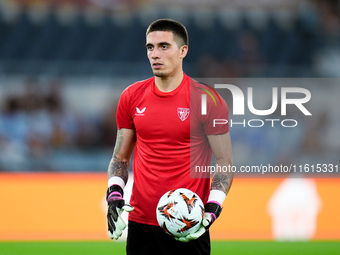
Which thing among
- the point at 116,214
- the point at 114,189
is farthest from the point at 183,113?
the point at 116,214

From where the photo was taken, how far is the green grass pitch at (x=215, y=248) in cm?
751

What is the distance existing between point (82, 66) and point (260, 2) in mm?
5209

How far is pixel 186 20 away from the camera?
1448 cm

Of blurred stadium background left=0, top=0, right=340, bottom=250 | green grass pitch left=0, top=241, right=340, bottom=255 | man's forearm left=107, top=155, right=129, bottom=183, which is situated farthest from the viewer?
blurred stadium background left=0, top=0, right=340, bottom=250

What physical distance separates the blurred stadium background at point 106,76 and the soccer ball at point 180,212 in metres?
4.69

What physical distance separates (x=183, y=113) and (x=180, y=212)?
0.71 meters

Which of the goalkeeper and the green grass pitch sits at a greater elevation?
the goalkeeper

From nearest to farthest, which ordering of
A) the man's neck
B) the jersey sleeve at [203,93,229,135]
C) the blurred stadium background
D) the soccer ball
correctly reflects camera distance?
the soccer ball → the jersey sleeve at [203,93,229,135] → the man's neck → the blurred stadium background

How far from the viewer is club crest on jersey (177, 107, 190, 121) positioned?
13.0 feet

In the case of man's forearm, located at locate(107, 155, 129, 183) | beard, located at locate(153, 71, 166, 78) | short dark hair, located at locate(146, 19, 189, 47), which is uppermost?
short dark hair, located at locate(146, 19, 189, 47)

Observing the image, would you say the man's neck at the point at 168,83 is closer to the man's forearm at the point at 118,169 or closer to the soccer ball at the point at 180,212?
the man's forearm at the point at 118,169

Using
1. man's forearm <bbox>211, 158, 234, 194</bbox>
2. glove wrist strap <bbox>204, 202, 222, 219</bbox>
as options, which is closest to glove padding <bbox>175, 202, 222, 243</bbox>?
glove wrist strap <bbox>204, 202, 222, 219</bbox>

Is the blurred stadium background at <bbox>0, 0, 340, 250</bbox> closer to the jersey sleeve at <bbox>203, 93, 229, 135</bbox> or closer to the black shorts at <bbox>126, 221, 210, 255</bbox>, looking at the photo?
the black shorts at <bbox>126, 221, 210, 255</bbox>

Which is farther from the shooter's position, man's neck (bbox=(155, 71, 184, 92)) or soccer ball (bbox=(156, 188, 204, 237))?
man's neck (bbox=(155, 71, 184, 92))
